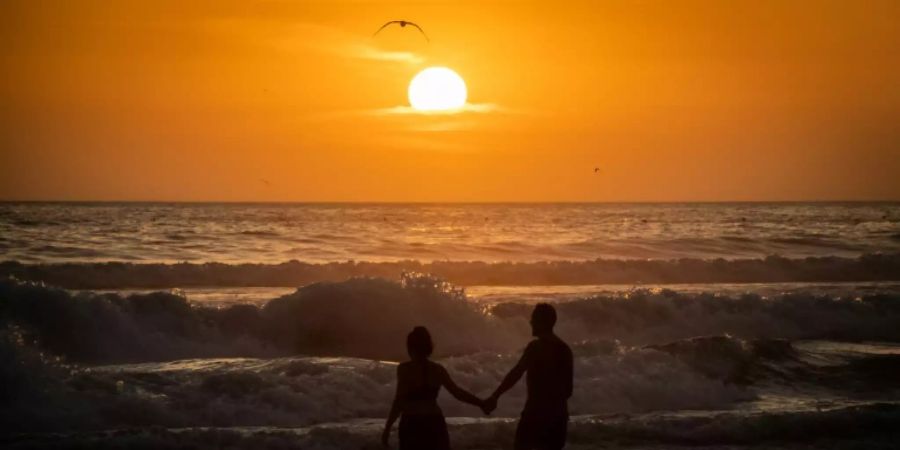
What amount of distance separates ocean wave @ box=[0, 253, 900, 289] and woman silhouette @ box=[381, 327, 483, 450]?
76.8 ft

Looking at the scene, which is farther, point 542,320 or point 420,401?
point 542,320

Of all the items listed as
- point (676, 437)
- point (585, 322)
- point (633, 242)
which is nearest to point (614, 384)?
point (676, 437)

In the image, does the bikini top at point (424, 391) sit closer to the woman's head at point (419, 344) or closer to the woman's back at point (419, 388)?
the woman's back at point (419, 388)

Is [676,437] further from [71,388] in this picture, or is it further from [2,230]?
[2,230]

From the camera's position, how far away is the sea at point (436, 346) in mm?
12805

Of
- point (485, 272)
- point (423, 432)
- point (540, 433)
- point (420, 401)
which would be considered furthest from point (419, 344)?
point (485, 272)

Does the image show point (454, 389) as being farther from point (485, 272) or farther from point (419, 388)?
point (485, 272)

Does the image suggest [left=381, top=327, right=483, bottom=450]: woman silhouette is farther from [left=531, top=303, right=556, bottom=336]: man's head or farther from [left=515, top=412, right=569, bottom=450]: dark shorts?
[left=531, top=303, right=556, bottom=336]: man's head

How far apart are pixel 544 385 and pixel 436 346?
1215 centimetres

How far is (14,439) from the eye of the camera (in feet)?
40.0

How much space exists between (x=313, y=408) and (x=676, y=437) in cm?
491

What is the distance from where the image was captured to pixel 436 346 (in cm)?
2075

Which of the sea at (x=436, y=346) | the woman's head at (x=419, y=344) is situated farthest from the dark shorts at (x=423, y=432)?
the sea at (x=436, y=346)

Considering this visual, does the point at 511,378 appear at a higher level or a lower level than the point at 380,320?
higher
